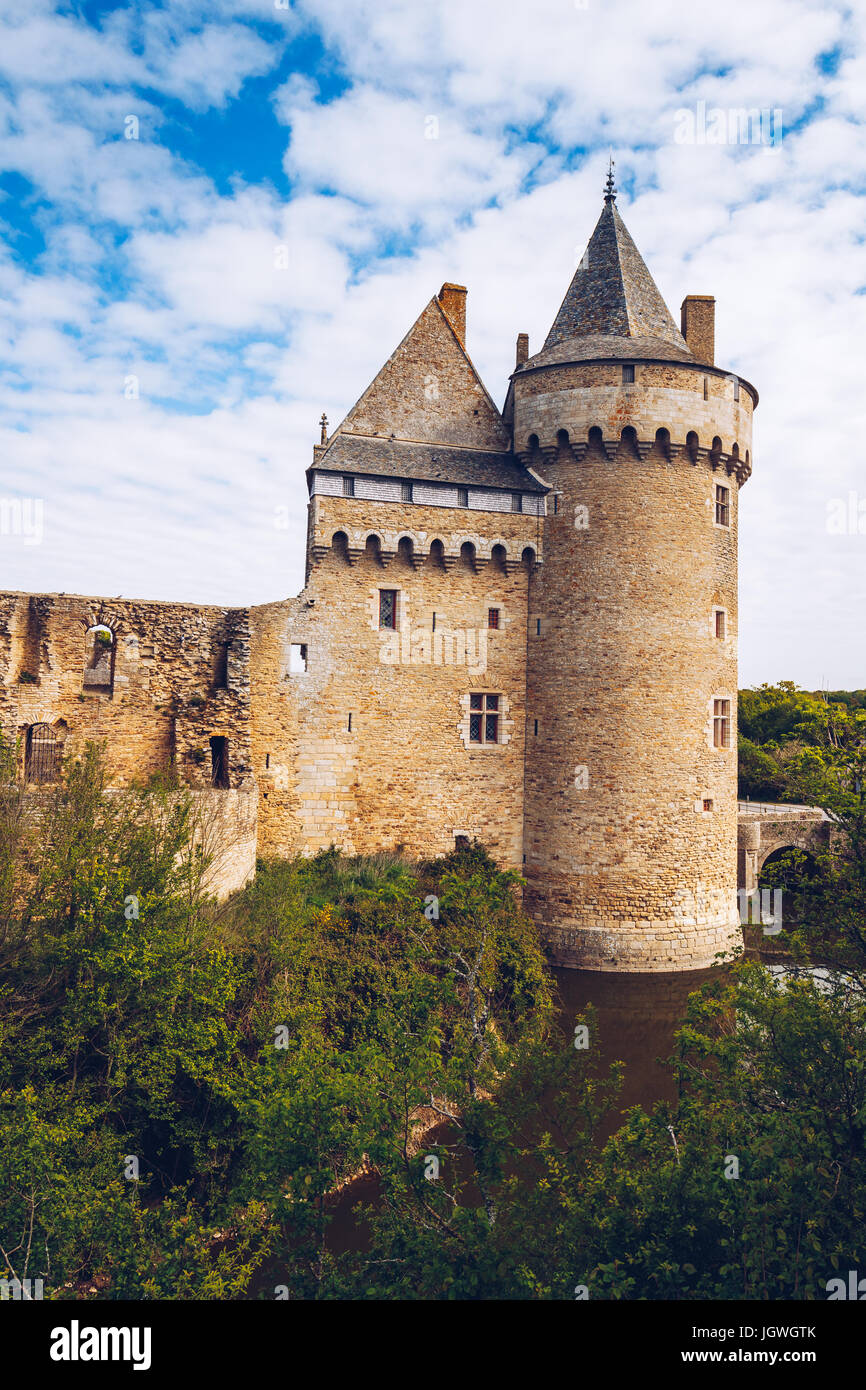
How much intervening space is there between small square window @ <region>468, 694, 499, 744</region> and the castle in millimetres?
82

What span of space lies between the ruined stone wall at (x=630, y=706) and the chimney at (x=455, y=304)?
372 centimetres

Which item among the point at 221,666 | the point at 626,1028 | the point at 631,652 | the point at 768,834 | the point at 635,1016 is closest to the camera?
the point at 626,1028

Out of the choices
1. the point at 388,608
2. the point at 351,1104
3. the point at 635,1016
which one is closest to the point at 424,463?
the point at 388,608

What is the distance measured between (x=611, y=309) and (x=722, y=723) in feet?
40.9

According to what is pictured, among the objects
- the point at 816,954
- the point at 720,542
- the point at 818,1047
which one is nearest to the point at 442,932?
the point at 816,954

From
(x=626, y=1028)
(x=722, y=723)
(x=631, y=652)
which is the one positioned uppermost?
(x=631, y=652)

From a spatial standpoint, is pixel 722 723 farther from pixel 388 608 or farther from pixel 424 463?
pixel 424 463

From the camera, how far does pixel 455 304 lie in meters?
25.7

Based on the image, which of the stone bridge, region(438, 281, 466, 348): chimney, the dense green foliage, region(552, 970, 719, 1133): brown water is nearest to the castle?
region(552, 970, 719, 1133): brown water

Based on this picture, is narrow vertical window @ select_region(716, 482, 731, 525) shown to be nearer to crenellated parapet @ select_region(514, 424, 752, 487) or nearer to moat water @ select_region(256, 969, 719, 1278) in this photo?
crenellated parapet @ select_region(514, 424, 752, 487)

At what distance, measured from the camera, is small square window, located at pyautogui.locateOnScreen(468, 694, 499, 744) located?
23562 millimetres

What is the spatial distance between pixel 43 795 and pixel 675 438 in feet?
59.3
